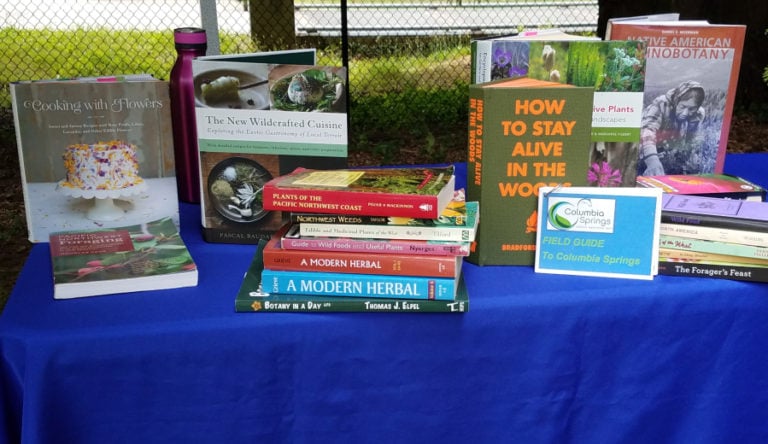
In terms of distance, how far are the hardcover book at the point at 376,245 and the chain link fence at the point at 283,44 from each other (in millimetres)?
3304

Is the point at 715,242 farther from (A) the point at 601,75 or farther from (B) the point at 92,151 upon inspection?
(B) the point at 92,151

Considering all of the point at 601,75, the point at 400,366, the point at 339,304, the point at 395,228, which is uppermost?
the point at 601,75

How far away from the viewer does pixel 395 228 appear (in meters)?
1.15

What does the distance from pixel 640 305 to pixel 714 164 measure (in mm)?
565

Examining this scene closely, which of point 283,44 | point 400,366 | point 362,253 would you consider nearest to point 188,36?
point 362,253

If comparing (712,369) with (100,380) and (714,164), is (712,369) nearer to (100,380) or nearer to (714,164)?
(714,164)

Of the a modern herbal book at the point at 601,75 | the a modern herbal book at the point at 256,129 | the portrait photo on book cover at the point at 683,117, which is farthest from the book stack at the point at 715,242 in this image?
the a modern herbal book at the point at 256,129

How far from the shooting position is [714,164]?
1625 mm

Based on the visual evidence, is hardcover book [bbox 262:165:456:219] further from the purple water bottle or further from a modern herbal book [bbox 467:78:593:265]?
the purple water bottle

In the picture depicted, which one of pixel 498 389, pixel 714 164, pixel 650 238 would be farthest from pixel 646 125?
pixel 498 389

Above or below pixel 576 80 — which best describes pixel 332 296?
below

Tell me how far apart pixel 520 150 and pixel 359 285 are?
14.2 inches

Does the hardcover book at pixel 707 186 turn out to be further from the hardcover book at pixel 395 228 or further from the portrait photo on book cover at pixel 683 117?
the hardcover book at pixel 395 228

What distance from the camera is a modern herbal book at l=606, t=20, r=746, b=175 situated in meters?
1.52
